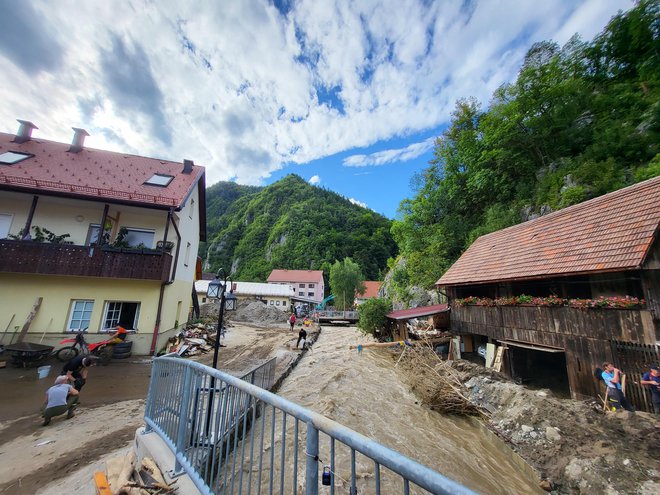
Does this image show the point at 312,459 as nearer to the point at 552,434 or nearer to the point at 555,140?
the point at 552,434

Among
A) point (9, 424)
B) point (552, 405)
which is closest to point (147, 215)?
point (9, 424)

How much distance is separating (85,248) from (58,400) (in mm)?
7952

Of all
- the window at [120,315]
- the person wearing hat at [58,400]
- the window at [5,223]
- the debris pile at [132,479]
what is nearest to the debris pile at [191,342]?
the window at [120,315]

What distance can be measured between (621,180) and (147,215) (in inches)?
988

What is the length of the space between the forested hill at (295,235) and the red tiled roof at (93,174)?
2172 inches

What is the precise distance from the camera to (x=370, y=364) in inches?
555

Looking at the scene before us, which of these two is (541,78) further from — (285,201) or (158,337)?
(285,201)

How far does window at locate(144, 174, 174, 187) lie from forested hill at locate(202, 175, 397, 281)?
181 feet

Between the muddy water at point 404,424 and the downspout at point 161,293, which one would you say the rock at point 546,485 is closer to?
the muddy water at point 404,424

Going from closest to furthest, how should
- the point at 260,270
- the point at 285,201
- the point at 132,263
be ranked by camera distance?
the point at 132,263
the point at 260,270
the point at 285,201

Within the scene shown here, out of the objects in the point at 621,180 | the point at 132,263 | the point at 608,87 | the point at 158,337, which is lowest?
the point at 158,337

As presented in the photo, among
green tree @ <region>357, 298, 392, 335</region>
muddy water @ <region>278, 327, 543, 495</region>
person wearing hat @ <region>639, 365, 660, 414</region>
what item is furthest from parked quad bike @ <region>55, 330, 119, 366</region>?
person wearing hat @ <region>639, 365, 660, 414</region>

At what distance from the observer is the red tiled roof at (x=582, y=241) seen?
8.08 metres

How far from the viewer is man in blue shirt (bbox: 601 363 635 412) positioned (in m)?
7.15
